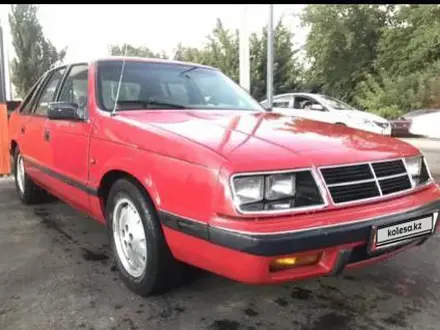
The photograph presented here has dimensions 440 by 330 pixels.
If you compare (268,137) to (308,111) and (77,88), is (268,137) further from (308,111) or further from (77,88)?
(308,111)

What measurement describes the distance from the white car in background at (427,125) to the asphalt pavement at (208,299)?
1170cm

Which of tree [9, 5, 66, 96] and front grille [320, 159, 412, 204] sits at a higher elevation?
tree [9, 5, 66, 96]

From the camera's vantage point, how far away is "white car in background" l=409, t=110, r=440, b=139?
47.6ft

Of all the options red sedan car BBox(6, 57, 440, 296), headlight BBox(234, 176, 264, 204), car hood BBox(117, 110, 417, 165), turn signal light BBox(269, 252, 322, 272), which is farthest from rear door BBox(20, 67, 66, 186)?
turn signal light BBox(269, 252, 322, 272)

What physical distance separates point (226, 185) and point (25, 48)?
2935cm

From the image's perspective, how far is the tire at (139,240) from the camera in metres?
2.79

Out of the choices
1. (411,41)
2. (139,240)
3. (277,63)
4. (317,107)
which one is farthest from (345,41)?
(139,240)

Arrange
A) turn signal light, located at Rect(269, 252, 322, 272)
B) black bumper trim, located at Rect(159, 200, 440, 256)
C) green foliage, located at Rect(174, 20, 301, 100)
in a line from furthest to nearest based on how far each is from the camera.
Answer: green foliage, located at Rect(174, 20, 301, 100), turn signal light, located at Rect(269, 252, 322, 272), black bumper trim, located at Rect(159, 200, 440, 256)

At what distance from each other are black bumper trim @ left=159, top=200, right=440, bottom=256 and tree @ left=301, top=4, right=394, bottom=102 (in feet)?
75.4

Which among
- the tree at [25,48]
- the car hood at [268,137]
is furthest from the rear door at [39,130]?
the tree at [25,48]

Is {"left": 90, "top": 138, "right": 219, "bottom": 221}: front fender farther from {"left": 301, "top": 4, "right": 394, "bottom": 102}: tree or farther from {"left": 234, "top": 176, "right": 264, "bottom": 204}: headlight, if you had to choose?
{"left": 301, "top": 4, "right": 394, "bottom": 102}: tree

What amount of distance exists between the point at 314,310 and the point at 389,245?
61cm

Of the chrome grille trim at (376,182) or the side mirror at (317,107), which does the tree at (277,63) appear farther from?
the chrome grille trim at (376,182)

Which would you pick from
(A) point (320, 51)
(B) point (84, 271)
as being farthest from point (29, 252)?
(A) point (320, 51)
